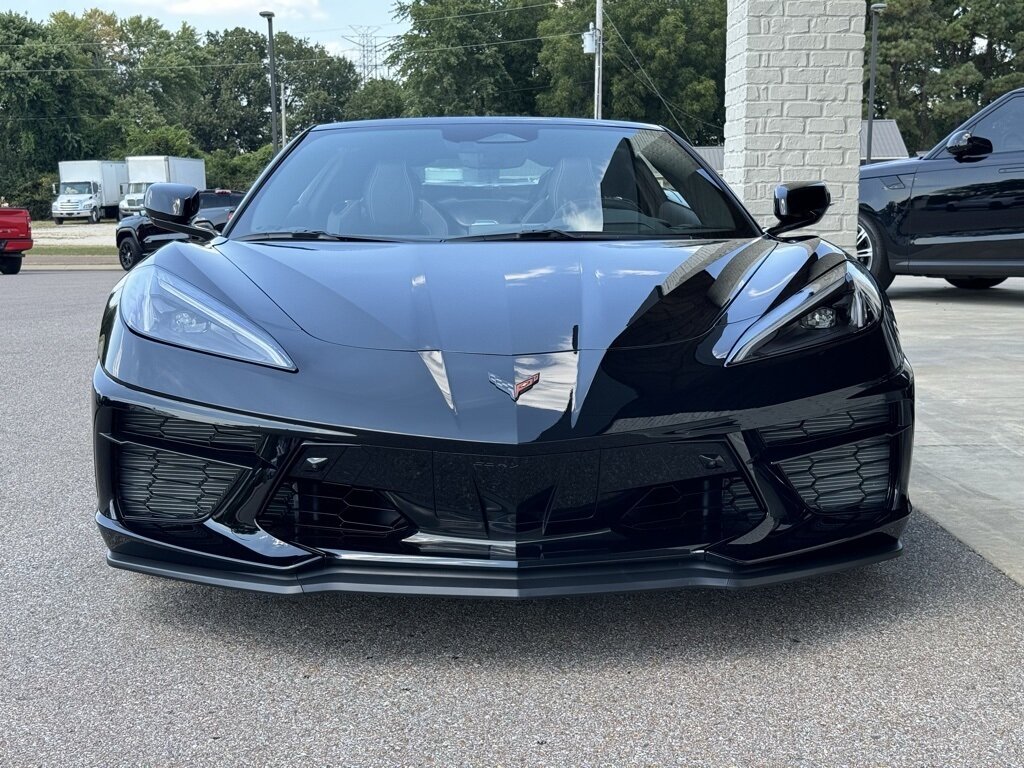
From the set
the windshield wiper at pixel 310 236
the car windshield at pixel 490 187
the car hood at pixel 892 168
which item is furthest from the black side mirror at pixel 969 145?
the windshield wiper at pixel 310 236

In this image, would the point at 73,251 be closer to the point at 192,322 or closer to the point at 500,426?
the point at 192,322

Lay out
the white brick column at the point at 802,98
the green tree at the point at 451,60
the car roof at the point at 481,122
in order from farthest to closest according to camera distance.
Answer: the green tree at the point at 451,60 → the white brick column at the point at 802,98 → the car roof at the point at 481,122

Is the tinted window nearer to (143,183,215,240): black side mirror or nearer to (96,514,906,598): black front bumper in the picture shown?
(143,183,215,240): black side mirror

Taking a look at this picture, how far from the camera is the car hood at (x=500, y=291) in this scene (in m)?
2.57

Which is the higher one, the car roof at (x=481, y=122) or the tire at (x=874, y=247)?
the car roof at (x=481, y=122)

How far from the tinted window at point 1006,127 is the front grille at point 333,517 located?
8.51 metres

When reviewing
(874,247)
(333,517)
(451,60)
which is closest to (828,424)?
(333,517)

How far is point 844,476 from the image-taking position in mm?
2562

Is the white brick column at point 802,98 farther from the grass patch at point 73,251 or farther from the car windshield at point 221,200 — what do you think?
the grass patch at point 73,251

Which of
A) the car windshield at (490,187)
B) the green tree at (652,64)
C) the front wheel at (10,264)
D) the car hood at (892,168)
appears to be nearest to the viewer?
the car windshield at (490,187)

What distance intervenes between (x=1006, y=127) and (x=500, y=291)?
8095 millimetres

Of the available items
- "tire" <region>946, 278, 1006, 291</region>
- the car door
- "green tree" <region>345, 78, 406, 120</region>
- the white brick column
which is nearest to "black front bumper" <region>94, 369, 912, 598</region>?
the white brick column

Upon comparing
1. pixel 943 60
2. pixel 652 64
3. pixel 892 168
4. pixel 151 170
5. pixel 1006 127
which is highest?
pixel 943 60

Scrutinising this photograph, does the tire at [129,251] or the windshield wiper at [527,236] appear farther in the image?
the tire at [129,251]
